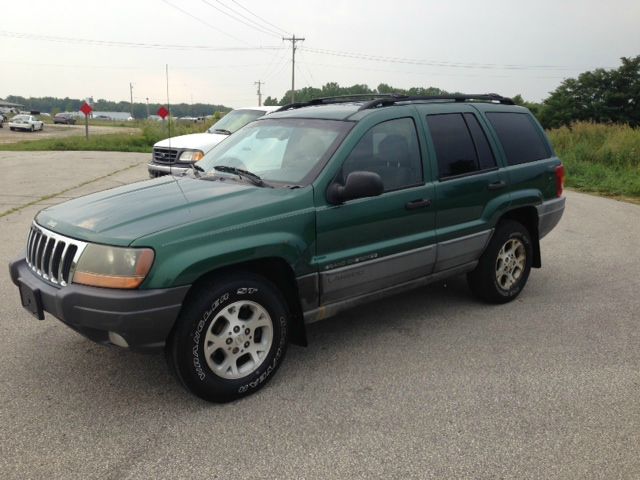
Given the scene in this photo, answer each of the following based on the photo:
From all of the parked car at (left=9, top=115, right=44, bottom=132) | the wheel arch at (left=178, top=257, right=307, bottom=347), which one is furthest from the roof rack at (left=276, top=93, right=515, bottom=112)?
the parked car at (left=9, top=115, right=44, bottom=132)

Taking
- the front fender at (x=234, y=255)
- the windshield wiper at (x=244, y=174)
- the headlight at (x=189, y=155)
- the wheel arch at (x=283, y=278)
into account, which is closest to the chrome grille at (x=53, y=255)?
the front fender at (x=234, y=255)

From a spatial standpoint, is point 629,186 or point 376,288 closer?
point 376,288

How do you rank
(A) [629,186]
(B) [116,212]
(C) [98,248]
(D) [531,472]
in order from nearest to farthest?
(D) [531,472]
(C) [98,248]
(B) [116,212]
(A) [629,186]

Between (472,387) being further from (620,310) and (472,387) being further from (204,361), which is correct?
(620,310)

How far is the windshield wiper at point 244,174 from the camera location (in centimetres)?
370

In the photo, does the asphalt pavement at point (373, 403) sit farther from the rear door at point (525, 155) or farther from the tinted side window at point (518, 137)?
the tinted side window at point (518, 137)

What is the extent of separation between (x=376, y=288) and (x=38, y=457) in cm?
232

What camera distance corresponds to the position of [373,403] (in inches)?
130

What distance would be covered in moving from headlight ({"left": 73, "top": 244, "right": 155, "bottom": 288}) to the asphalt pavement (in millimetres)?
776

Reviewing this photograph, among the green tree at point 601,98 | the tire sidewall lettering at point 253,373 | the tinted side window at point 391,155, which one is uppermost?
the green tree at point 601,98

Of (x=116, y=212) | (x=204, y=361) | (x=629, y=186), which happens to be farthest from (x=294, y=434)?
(x=629, y=186)

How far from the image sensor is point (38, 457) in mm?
2732

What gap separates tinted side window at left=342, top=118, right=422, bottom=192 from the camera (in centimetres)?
381

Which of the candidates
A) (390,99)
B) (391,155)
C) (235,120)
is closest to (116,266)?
(391,155)
